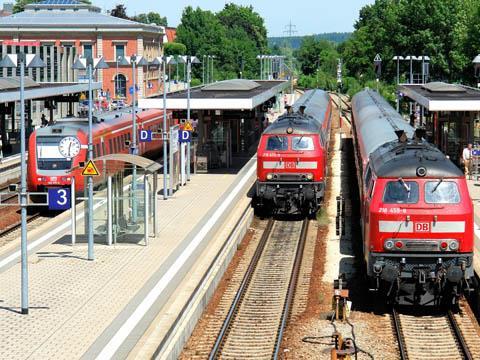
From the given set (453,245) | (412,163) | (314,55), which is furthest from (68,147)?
(314,55)

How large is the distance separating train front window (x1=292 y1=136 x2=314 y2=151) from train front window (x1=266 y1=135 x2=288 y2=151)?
24cm

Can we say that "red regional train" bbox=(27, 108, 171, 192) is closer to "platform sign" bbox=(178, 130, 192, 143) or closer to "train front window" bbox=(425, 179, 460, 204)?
"platform sign" bbox=(178, 130, 192, 143)

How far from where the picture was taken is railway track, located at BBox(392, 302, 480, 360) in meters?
16.5

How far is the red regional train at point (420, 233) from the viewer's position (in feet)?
58.9

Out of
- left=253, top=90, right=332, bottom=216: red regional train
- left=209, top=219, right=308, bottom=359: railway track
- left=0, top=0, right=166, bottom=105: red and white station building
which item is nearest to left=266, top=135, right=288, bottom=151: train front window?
left=253, top=90, right=332, bottom=216: red regional train

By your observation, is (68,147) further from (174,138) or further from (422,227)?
(422,227)

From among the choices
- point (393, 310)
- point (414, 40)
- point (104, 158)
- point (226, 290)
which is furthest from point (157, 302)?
point (414, 40)

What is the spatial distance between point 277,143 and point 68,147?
21.8 ft

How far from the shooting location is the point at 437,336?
57.5 ft

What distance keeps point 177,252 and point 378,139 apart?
5.80 m

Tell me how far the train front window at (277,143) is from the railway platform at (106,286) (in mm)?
2080

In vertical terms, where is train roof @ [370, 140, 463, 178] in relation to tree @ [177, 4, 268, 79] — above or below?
below

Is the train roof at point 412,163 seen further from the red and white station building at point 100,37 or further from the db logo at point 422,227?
the red and white station building at point 100,37

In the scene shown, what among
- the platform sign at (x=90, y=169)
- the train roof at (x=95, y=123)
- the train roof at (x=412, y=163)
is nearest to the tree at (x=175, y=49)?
the train roof at (x=95, y=123)
